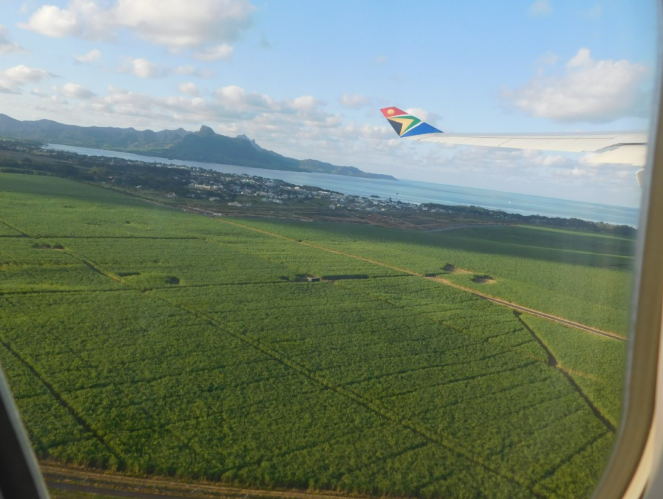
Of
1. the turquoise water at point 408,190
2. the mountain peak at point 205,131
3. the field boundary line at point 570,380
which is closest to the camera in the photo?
the field boundary line at point 570,380

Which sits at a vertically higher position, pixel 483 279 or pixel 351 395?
pixel 483 279

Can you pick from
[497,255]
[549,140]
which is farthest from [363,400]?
[497,255]

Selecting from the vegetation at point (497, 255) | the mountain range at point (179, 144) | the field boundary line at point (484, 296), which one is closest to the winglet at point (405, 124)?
the mountain range at point (179, 144)

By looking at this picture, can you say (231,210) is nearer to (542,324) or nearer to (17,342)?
(17,342)

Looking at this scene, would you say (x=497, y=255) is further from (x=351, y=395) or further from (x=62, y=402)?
(x=62, y=402)

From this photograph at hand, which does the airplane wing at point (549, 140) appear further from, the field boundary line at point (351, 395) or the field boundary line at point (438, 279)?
the field boundary line at point (351, 395)
